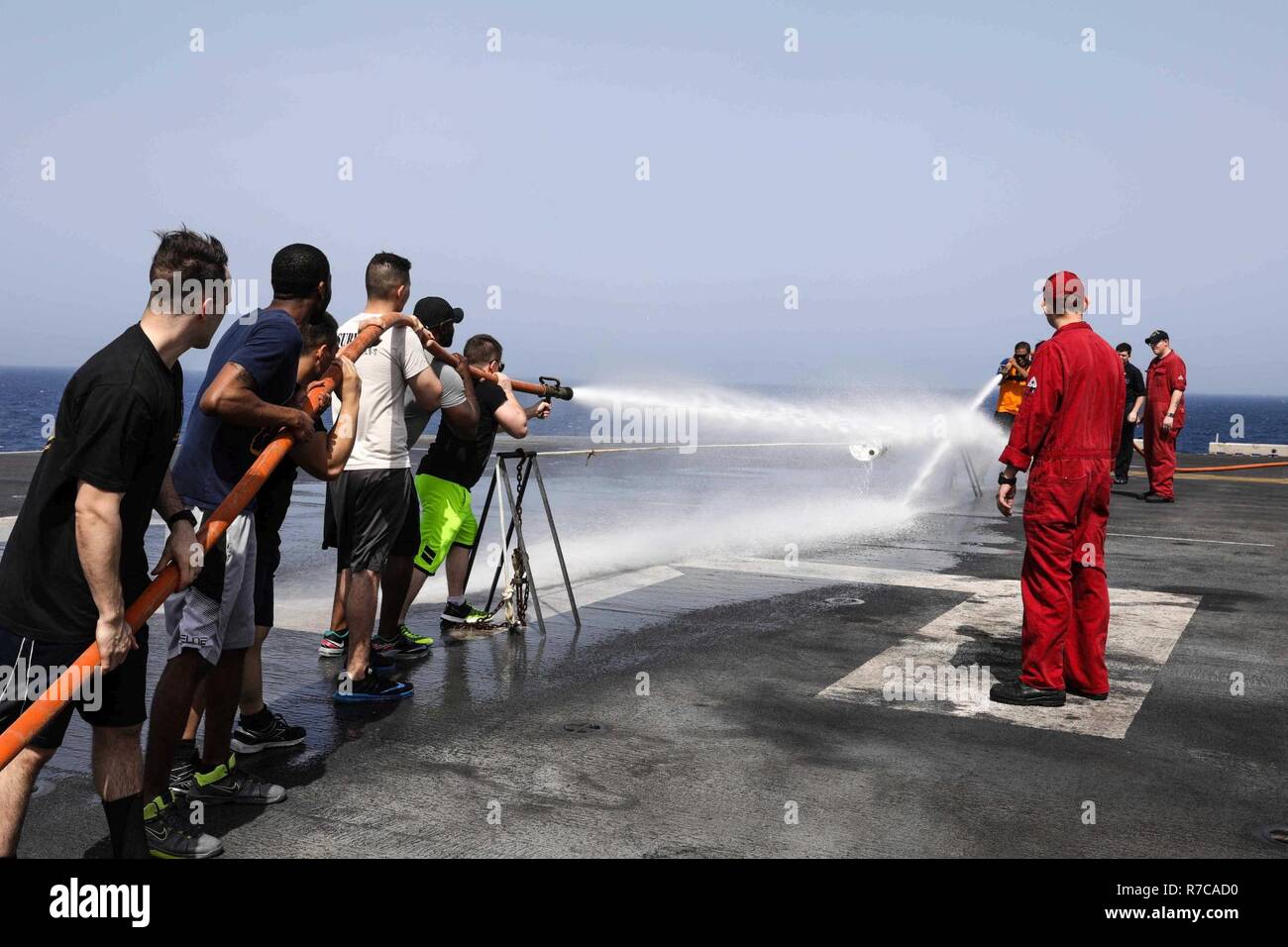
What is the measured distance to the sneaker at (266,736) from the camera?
4734 mm

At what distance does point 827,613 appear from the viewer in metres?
7.81

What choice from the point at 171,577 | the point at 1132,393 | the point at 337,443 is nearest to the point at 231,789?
the point at 171,577

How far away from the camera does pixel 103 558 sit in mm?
3053

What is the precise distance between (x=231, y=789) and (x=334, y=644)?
218 cm

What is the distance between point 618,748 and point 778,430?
2069 inches

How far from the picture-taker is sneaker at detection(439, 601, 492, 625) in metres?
7.09

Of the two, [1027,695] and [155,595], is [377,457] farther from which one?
[1027,695]

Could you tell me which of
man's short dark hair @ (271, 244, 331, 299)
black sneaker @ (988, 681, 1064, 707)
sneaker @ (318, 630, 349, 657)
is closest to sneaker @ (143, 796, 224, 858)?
Answer: man's short dark hair @ (271, 244, 331, 299)

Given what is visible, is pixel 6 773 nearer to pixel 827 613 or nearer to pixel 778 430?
pixel 827 613

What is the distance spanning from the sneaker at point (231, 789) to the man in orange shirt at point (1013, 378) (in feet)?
41.8

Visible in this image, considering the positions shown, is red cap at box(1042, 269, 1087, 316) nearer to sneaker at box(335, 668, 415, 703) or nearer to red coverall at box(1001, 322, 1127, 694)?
red coverall at box(1001, 322, 1127, 694)

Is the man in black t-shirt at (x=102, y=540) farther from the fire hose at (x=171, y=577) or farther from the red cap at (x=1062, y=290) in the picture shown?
the red cap at (x=1062, y=290)

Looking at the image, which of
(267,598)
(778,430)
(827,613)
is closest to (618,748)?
(267,598)
